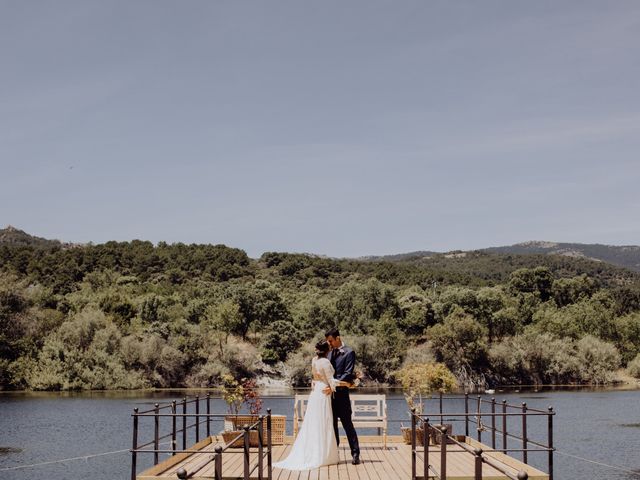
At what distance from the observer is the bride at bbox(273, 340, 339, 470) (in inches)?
479

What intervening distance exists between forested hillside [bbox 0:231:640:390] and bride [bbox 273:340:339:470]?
43.8 metres

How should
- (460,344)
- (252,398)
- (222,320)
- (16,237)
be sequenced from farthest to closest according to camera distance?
(16,237) → (222,320) → (460,344) → (252,398)

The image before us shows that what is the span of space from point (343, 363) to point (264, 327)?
207ft

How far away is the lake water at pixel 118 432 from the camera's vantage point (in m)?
24.4

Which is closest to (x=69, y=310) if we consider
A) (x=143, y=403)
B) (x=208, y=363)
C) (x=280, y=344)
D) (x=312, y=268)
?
(x=208, y=363)

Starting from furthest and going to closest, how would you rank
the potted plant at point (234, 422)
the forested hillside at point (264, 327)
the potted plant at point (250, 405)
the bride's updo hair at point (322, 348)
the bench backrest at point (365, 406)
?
1. the forested hillside at point (264, 327)
2. the potted plant at point (250, 405)
3. the bench backrest at point (365, 406)
4. the potted plant at point (234, 422)
5. the bride's updo hair at point (322, 348)

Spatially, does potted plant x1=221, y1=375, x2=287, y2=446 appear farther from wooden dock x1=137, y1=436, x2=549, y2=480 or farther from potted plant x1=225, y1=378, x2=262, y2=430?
wooden dock x1=137, y1=436, x2=549, y2=480

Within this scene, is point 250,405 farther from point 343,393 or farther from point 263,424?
point 343,393

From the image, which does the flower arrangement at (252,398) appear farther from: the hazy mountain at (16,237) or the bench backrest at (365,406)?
the hazy mountain at (16,237)

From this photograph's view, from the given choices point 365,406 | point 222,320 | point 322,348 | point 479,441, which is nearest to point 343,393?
point 322,348

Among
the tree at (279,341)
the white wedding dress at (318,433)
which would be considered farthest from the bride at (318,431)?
the tree at (279,341)

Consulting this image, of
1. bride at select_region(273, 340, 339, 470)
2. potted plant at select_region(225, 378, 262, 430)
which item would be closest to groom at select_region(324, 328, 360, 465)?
bride at select_region(273, 340, 339, 470)

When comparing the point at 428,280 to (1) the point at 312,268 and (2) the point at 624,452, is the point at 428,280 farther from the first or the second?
(2) the point at 624,452

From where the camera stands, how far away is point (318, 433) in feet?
40.0
